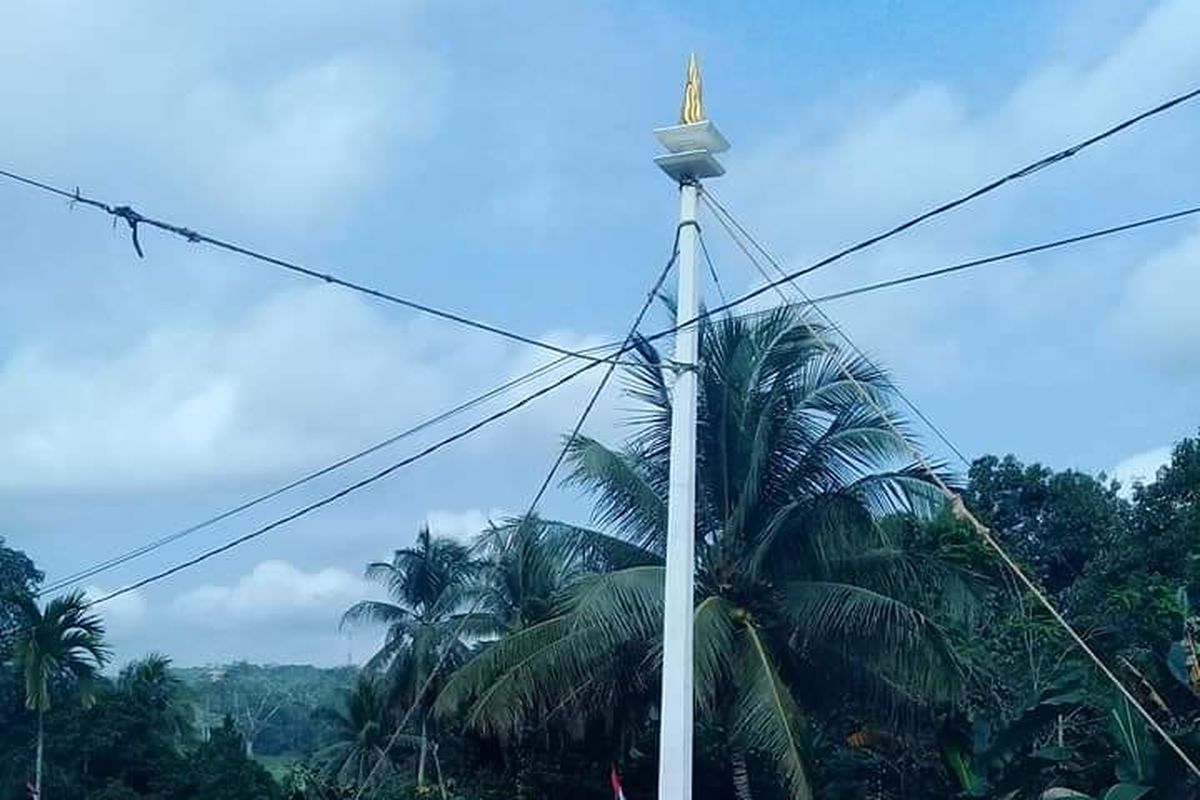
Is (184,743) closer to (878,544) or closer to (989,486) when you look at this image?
(989,486)

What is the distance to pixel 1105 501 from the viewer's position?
31453 millimetres

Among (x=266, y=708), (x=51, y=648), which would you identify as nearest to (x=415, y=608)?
(x=51, y=648)

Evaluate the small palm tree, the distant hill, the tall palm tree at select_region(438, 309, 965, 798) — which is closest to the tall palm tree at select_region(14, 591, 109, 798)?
the small palm tree

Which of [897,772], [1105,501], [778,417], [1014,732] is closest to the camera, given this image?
[1014,732]

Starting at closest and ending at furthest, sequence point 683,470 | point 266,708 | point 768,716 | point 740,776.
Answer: point 683,470
point 768,716
point 740,776
point 266,708

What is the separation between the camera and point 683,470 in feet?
27.6

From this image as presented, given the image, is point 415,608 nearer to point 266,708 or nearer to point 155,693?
point 155,693

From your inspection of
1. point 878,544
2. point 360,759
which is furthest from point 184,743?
point 878,544

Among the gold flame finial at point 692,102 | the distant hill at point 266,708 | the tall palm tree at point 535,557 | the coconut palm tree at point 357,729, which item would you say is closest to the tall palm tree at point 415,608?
the coconut palm tree at point 357,729

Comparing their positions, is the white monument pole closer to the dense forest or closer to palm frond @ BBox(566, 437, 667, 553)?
the dense forest

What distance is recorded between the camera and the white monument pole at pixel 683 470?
8.16m

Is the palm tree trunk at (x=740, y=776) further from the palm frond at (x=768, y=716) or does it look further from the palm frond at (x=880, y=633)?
the palm frond at (x=880, y=633)

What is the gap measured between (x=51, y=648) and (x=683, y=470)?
17.0 m

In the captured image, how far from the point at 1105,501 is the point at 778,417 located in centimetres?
1937
